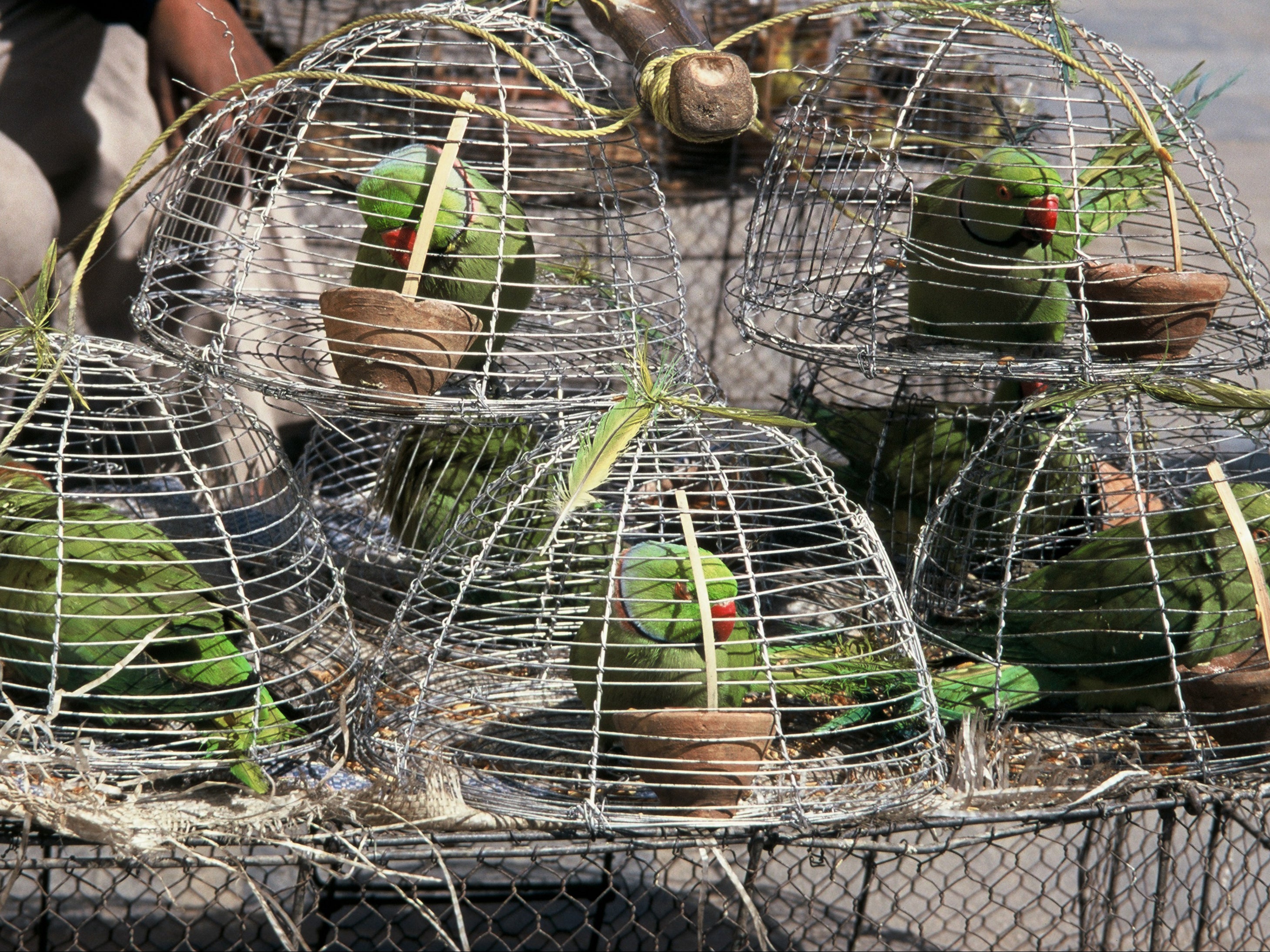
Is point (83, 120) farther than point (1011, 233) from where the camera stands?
Yes

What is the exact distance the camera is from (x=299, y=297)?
1.82m

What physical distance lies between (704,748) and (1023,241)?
0.73 metres

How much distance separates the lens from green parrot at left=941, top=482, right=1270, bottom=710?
1.21m

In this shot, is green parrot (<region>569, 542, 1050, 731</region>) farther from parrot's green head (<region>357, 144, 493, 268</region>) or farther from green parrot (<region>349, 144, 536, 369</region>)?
parrot's green head (<region>357, 144, 493, 268</region>)

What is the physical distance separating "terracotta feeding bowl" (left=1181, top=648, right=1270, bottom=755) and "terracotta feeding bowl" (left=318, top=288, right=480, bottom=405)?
0.84m

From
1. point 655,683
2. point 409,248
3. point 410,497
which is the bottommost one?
point 410,497

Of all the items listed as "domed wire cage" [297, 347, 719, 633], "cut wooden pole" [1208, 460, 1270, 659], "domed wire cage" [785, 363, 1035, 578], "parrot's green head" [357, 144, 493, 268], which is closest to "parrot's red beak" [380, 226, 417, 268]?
"parrot's green head" [357, 144, 493, 268]

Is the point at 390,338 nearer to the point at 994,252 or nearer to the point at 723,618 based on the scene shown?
the point at 723,618

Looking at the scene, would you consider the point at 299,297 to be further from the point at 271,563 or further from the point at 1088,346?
the point at 1088,346

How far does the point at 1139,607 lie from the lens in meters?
1.23

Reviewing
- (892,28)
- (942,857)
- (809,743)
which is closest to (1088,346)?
(892,28)

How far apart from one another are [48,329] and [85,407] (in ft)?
0.48

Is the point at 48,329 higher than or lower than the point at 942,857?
higher

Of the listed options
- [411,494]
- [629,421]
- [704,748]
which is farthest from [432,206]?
[704,748]
